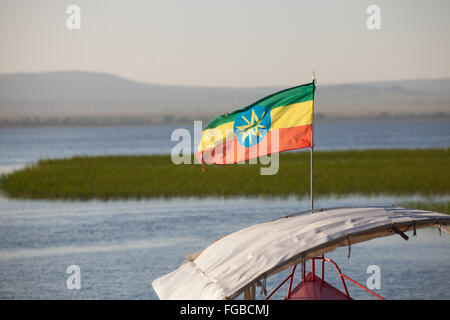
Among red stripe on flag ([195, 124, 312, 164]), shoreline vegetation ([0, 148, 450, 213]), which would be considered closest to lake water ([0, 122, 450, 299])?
shoreline vegetation ([0, 148, 450, 213])

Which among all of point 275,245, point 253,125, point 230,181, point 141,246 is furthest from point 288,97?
point 230,181

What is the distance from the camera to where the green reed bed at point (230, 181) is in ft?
95.0

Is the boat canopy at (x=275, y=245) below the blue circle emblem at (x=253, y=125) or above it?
below

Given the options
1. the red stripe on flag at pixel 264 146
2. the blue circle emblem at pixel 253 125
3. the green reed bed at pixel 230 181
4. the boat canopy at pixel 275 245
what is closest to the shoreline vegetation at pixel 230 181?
the green reed bed at pixel 230 181

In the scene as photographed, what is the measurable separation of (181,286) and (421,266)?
9.79 metres

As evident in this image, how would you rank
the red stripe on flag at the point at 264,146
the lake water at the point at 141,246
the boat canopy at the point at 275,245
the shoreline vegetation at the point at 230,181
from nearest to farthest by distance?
the boat canopy at the point at 275,245 → the red stripe on flag at the point at 264,146 → the lake water at the point at 141,246 → the shoreline vegetation at the point at 230,181

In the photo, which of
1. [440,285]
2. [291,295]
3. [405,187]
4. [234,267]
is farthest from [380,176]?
[234,267]

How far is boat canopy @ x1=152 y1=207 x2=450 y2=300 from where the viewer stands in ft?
25.7

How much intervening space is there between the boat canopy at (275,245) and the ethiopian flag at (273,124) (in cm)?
109

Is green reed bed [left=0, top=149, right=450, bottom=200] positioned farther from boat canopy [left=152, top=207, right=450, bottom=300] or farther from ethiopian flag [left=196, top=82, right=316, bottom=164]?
boat canopy [left=152, top=207, right=450, bottom=300]

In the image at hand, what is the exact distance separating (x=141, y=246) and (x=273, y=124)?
450 inches

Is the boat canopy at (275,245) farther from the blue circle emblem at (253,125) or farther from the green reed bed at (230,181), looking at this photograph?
the green reed bed at (230,181)

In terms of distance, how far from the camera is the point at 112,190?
98.2 ft
